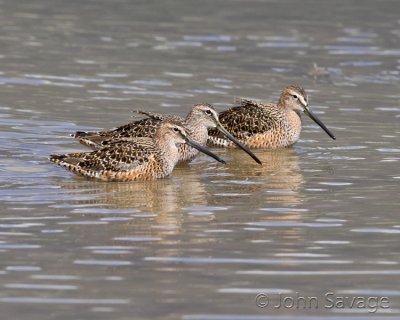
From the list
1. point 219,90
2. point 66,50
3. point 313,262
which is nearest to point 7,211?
point 313,262

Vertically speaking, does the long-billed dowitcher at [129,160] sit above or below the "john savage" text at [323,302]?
above

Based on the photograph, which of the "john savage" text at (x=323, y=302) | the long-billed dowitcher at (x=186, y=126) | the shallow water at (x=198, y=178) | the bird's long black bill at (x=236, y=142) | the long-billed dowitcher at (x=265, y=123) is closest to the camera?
the "john savage" text at (x=323, y=302)

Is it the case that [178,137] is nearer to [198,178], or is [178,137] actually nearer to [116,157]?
[198,178]

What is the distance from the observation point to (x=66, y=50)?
2070 cm

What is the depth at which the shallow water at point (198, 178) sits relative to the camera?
8.36 meters

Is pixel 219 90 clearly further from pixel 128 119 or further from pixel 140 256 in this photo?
pixel 140 256

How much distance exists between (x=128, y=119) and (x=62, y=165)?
3620 mm

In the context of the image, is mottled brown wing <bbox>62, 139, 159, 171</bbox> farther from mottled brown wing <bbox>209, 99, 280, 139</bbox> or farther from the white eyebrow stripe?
the white eyebrow stripe

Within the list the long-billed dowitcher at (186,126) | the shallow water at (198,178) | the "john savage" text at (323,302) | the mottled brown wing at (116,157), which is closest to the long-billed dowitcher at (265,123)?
the shallow water at (198,178)

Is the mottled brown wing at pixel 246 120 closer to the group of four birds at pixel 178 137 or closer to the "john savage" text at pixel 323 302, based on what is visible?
the group of four birds at pixel 178 137

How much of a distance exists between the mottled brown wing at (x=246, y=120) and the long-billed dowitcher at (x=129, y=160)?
218 centimetres

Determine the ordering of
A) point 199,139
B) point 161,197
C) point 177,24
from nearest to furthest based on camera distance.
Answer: point 161,197 → point 199,139 → point 177,24

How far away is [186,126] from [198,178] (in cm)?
120

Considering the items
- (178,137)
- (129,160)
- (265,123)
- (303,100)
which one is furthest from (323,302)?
(303,100)
